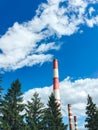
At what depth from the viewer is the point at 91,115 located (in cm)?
5012

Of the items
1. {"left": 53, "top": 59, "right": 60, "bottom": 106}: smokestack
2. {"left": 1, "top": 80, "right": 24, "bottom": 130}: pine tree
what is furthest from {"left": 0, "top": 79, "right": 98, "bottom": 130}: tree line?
{"left": 53, "top": 59, "right": 60, "bottom": 106}: smokestack

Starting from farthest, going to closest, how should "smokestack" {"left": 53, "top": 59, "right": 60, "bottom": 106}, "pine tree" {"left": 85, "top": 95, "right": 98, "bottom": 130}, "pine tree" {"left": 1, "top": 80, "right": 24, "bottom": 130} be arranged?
"smokestack" {"left": 53, "top": 59, "right": 60, "bottom": 106}
"pine tree" {"left": 85, "top": 95, "right": 98, "bottom": 130}
"pine tree" {"left": 1, "top": 80, "right": 24, "bottom": 130}

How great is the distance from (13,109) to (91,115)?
560 inches

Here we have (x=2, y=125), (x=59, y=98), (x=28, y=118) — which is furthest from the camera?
(x=59, y=98)

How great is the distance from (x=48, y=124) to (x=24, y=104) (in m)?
4.91

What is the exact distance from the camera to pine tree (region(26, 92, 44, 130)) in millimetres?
44094

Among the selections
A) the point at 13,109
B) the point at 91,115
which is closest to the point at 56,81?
the point at 91,115

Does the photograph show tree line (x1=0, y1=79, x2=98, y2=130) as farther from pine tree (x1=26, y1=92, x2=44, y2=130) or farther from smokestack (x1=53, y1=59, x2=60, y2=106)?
smokestack (x1=53, y1=59, x2=60, y2=106)

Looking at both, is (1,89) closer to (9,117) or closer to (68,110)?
(9,117)

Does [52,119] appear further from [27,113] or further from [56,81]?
[56,81]

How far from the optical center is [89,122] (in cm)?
5000

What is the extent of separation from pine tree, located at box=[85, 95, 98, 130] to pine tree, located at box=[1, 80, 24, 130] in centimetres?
1256

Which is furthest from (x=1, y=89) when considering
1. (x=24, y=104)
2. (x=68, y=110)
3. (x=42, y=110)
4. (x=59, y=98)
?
(x=68, y=110)

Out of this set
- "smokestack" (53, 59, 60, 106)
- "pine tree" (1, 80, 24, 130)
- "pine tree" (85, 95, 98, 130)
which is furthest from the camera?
"smokestack" (53, 59, 60, 106)
